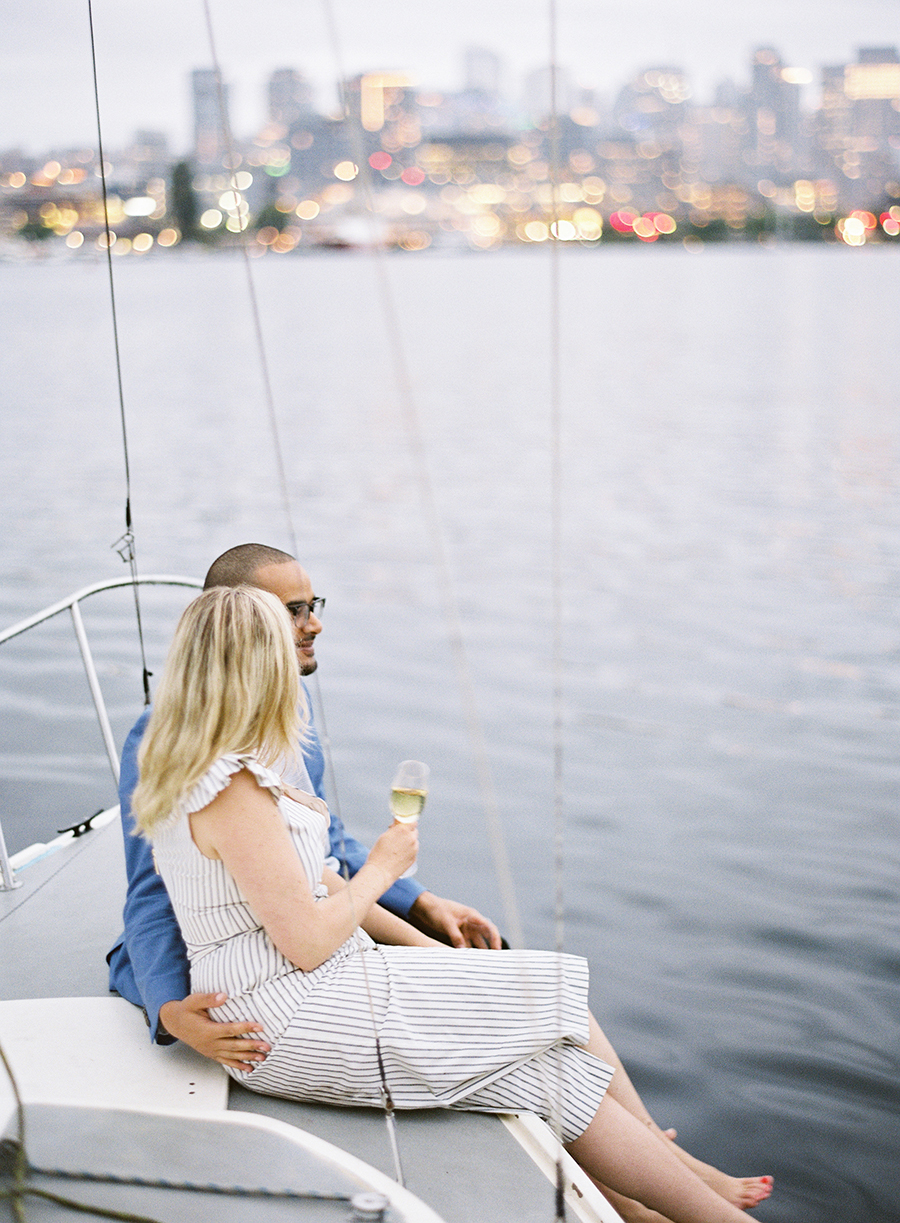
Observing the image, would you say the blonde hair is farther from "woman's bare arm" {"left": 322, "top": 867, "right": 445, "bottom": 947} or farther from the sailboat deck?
"woman's bare arm" {"left": 322, "top": 867, "right": 445, "bottom": 947}

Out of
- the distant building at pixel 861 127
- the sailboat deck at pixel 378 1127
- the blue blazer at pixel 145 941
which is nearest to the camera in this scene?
the sailboat deck at pixel 378 1127

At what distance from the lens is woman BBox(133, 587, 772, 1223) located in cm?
180

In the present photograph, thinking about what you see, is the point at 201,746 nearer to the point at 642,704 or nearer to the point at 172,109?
the point at 172,109

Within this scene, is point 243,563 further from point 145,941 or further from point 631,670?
point 631,670

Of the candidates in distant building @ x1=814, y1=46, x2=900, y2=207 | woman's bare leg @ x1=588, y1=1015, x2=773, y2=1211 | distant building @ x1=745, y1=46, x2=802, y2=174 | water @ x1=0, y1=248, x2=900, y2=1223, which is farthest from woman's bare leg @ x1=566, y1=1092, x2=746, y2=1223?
distant building @ x1=745, y1=46, x2=802, y2=174

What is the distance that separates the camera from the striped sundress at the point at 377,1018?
1.84 metres

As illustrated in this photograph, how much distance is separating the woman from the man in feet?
0.17

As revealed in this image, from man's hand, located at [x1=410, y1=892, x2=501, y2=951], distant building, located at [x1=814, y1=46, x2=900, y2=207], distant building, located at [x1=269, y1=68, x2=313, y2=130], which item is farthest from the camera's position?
distant building, located at [x1=814, y1=46, x2=900, y2=207]

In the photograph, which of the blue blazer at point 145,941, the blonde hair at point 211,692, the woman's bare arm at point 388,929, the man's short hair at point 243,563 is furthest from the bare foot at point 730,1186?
the man's short hair at point 243,563

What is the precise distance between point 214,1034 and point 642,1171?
69 centimetres

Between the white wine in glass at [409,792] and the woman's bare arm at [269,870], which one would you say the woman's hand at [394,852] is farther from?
the woman's bare arm at [269,870]

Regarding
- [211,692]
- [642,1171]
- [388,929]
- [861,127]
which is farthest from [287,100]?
[861,127]

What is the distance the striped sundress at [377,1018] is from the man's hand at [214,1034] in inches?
0.7

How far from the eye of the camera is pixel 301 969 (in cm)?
Result: 188
